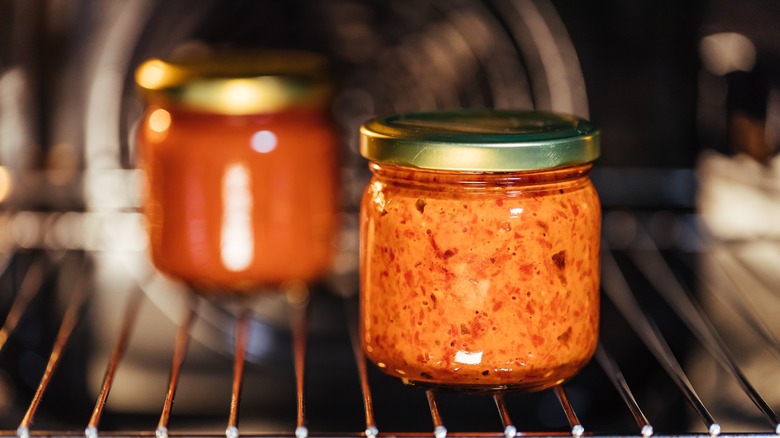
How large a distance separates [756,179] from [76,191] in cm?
71

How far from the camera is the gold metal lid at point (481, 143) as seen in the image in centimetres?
64

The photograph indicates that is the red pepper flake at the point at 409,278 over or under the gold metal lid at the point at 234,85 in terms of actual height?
under

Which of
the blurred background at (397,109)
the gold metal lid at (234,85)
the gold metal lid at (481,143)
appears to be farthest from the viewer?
the blurred background at (397,109)

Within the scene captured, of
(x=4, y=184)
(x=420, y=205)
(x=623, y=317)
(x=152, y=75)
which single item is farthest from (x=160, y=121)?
(x=623, y=317)

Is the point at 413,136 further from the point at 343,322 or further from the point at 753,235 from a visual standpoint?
the point at 753,235

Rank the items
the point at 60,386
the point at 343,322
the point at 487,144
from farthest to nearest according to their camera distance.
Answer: the point at 343,322 < the point at 60,386 < the point at 487,144

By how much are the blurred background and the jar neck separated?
30cm

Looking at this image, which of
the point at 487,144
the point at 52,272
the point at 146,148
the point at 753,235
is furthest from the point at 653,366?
the point at 52,272

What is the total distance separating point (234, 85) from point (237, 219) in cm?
12

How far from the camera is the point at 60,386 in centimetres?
86

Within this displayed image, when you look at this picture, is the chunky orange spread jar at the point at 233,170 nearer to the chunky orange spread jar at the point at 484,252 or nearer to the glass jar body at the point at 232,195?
the glass jar body at the point at 232,195

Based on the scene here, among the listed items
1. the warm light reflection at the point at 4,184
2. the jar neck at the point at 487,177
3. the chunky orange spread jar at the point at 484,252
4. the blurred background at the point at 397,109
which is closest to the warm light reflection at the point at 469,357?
the chunky orange spread jar at the point at 484,252

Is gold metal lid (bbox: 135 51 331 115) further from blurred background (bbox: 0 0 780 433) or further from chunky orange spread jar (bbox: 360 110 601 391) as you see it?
chunky orange spread jar (bbox: 360 110 601 391)

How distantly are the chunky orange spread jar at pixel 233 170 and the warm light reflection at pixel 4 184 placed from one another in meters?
0.21
